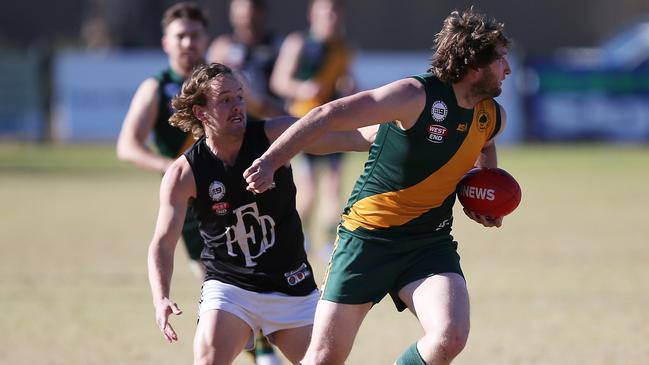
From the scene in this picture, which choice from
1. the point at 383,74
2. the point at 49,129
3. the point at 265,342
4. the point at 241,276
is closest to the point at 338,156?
the point at 265,342

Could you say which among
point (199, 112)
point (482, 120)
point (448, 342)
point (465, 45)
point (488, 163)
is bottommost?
point (448, 342)

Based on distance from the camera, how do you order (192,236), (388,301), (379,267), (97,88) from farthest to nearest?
(97,88) → (388,301) → (192,236) → (379,267)

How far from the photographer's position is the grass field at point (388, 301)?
7.52 meters

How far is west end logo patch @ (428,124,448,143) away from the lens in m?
5.37

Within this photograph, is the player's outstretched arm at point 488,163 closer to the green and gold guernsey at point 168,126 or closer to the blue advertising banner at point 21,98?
the green and gold guernsey at point 168,126

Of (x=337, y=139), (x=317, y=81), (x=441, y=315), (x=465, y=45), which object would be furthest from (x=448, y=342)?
(x=317, y=81)

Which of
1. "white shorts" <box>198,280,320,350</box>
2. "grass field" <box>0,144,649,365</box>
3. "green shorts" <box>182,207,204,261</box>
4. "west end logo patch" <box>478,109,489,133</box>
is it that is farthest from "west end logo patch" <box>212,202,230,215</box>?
"grass field" <box>0,144,649,365</box>

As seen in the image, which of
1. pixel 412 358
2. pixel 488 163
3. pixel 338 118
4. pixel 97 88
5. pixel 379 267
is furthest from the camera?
pixel 97 88

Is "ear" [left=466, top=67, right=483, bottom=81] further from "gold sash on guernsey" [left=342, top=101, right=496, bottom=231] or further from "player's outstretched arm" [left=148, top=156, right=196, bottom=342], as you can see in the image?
"player's outstretched arm" [left=148, top=156, right=196, bottom=342]

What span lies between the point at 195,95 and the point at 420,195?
114 cm

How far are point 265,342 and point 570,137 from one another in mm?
20709

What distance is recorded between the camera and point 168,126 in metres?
7.51

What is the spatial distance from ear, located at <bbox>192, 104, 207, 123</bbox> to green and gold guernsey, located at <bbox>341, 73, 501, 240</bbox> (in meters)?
0.81

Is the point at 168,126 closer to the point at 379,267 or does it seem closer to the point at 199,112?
the point at 199,112
